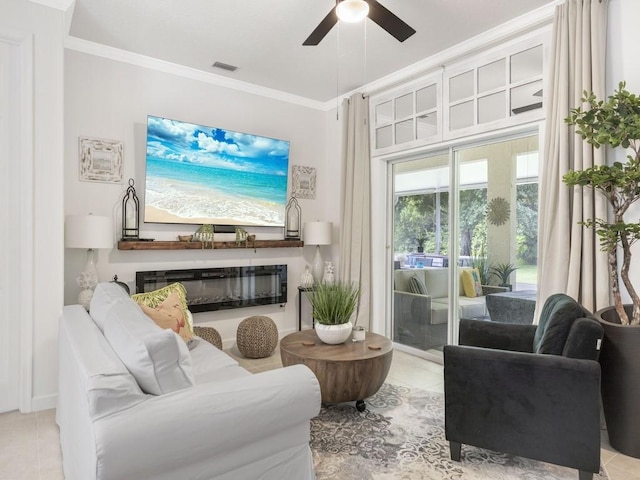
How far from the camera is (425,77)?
3887 millimetres

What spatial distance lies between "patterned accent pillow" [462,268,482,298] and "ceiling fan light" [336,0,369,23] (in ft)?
7.59

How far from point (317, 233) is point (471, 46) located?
7.36 feet

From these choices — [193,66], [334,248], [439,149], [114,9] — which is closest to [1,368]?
[114,9]

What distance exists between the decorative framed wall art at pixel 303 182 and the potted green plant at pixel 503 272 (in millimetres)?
2214

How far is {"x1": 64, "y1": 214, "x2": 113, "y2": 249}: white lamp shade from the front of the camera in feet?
10.3

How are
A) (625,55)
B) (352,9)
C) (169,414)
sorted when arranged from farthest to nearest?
(625,55) → (352,9) → (169,414)

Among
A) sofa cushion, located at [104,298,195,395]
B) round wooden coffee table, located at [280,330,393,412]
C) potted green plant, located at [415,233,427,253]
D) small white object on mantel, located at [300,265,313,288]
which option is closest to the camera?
sofa cushion, located at [104,298,195,395]

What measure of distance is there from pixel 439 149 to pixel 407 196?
0.60 metres

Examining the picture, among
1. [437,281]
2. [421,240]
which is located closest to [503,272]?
[437,281]

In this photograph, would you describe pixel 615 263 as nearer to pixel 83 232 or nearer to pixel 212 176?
pixel 212 176

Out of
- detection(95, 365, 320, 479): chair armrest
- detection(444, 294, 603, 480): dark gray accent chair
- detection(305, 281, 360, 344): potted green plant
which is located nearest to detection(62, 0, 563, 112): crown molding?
detection(444, 294, 603, 480): dark gray accent chair

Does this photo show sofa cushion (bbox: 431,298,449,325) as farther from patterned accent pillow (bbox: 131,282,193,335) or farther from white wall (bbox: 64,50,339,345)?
patterned accent pillow (bbox: 131,282,193,335)

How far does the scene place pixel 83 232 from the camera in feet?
10.3

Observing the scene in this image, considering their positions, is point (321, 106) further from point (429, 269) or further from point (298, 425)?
point (298, 425)
